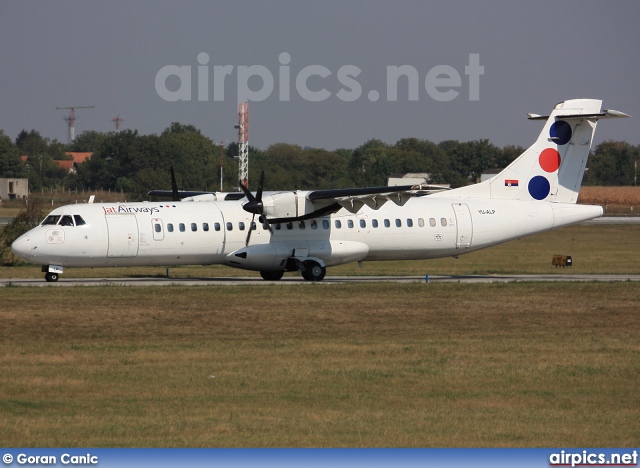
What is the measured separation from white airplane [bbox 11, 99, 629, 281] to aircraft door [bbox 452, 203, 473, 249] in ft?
0.10

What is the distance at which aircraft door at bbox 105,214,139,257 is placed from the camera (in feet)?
92.8

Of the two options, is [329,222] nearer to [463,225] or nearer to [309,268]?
[309,268]

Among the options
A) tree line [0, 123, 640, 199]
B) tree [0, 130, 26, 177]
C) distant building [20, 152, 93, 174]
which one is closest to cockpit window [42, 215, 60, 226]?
tree line [0, 123, 640, 199]

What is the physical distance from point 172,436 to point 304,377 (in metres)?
4.28

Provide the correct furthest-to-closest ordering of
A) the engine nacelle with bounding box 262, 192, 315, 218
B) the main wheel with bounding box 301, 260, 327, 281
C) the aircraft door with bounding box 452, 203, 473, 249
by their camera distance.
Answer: the aircraft door with bounding box 452, 203, 473, 249 < the main wheel with bounding box 301, 260, 327, 281 < the engine nacelle with bounding box 262, 192, 315, 218

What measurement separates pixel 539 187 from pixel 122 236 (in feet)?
44.1

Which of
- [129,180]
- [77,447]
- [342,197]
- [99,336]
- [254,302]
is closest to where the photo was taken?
[77,447]

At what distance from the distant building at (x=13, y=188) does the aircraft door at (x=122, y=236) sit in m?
76.4

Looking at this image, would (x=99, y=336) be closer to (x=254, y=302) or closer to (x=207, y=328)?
(x=207, y=328)

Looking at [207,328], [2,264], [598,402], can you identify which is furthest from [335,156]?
[598,402]

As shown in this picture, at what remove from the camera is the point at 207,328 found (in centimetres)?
2130


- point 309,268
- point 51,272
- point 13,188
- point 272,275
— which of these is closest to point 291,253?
point 309,268

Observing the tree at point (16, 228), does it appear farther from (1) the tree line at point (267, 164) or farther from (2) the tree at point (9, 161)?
(2) the tree at point (9, 161)

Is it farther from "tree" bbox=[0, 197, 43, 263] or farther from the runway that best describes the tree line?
the runway
